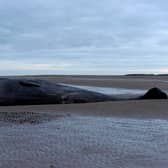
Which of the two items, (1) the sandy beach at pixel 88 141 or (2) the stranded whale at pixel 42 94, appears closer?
(1) the sandy beach at pixel 88 141

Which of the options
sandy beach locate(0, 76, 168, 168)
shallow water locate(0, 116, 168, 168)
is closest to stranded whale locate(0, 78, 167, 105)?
sandy beach locate(0, 76, 168, 168)

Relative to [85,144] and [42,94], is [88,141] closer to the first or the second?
[85,144]

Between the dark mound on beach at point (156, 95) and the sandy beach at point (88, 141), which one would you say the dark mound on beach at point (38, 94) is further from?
the sandy beach at point (88, 141)

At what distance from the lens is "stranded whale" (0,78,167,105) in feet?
20.8

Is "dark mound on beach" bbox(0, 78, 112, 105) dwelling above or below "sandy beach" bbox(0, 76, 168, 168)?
above

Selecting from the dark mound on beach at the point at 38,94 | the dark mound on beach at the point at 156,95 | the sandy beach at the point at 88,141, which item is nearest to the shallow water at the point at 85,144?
the sandy beach at the point at 88,141

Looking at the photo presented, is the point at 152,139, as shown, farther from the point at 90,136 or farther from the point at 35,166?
the point at 35,166

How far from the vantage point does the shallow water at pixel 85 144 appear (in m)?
2.45

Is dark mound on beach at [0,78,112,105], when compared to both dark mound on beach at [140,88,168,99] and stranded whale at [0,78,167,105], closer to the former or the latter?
stranded whale at [0,78,167,105]

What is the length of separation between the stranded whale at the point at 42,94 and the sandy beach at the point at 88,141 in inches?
63.9

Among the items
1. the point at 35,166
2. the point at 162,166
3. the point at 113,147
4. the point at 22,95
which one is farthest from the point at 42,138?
the point at 22,95

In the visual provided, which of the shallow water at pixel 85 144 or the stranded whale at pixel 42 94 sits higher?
the stranded whale at pixel 42 94

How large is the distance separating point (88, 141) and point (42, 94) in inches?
142

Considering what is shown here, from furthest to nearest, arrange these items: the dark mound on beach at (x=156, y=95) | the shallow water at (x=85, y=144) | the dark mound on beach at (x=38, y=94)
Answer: the dark mound on beach at (x=156, y=95), the dark mound on beach at (x=38, y=94), the shallow water at (x=85, y=144)
